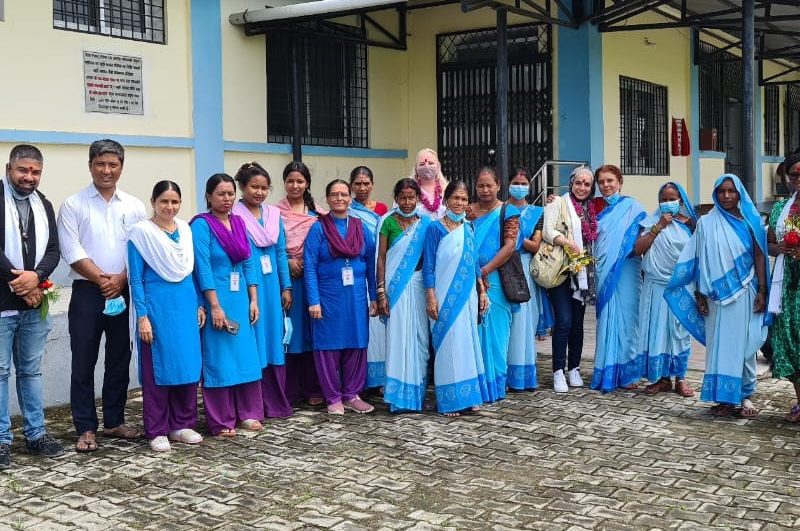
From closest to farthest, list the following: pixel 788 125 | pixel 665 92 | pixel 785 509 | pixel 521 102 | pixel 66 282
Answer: pixel 785 509
pixel 66 282
pixel 521 102
pixel 665 92
pixel 788 125

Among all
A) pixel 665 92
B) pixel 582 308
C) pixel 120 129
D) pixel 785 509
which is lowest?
pixel 785 509

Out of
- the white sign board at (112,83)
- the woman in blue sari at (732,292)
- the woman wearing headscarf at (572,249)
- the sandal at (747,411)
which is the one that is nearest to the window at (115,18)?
the white sign board at (112,83)

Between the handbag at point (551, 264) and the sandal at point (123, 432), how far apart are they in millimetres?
2966

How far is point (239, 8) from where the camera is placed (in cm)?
902

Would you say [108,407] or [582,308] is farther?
[582,308]

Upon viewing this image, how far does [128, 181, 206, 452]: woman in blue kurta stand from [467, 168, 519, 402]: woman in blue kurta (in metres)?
2.01

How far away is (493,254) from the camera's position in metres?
6.08

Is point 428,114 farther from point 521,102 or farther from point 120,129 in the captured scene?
point 120,129

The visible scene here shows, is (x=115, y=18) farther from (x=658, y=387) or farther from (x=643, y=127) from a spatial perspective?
(x=643, y=127)

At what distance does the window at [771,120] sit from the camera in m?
18.2

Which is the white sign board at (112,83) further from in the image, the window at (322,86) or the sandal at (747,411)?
the sandal at (747,411)

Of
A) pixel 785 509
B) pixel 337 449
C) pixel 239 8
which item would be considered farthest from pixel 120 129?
pixel 785 509

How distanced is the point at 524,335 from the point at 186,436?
2534 millimetres

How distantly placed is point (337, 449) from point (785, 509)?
93.7 inches
